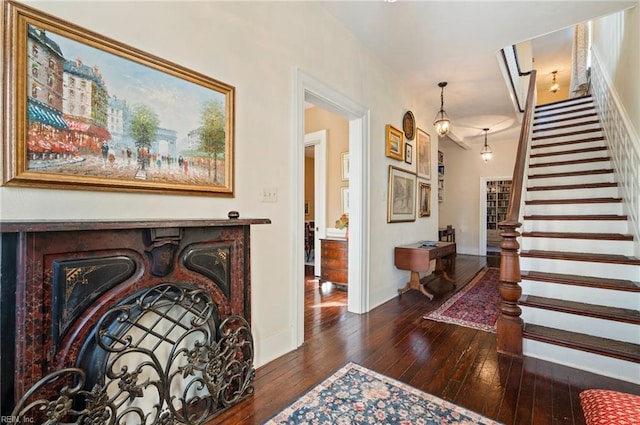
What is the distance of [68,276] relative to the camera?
1.09m

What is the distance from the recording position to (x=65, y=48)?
121 centimetres

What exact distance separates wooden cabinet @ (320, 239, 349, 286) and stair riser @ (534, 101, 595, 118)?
4650 mm

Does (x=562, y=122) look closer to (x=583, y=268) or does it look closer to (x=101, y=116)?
(x=583, y=268)

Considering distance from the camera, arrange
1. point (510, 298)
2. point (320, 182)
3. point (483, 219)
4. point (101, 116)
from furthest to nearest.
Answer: point (483, 219)
point (320, 182)
point (510, 298)
point (101, 116)

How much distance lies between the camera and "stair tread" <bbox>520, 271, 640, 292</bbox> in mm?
2189

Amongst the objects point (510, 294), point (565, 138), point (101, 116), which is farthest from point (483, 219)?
point (101, 116)

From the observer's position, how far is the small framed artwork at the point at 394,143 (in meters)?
3.63

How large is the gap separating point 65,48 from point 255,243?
4.56 feet

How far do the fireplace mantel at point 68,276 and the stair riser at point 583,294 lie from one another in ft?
9.07

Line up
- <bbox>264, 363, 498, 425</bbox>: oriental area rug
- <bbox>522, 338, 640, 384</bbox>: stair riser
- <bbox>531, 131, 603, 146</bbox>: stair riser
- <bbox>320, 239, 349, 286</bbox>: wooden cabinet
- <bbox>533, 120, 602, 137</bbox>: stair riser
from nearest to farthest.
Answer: <bbox>264, 363, 498, 425</bbox>: oriental area rug, <bbox>522, 338, 640, 384</bbox>: stair riser, <bbox>320, 239, 349, 286</bbox>: wooden cabinet, <bbox>531, 131, 603, 146</bbox>: stair riser, <bbox>533, 120, 602, 137</bbox>: stair riser

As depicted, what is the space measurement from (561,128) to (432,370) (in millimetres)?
4733

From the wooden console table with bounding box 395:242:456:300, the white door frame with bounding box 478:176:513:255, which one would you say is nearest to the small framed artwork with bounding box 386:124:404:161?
the wooden console table with bounding box 395:242:456:300

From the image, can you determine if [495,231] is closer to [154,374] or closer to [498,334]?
[498,334]

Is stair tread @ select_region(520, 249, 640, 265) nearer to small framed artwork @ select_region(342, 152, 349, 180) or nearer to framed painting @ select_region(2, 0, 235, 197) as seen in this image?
small framed artwork @ select_region(342, 152, 349, 180)
